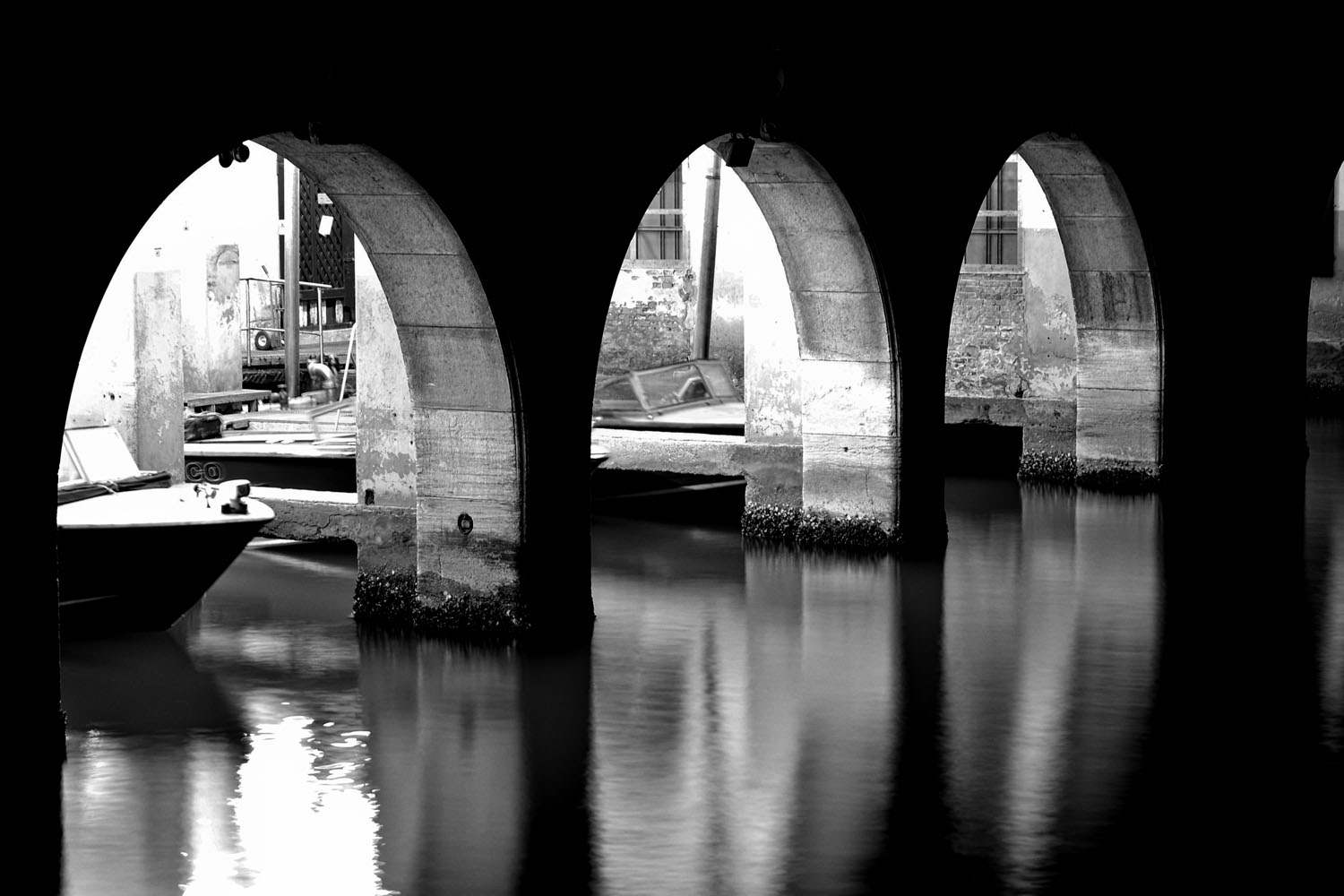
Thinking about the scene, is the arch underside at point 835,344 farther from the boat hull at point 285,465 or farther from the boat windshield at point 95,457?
the boat windshield at point 95,457

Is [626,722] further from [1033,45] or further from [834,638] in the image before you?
[1033,45]

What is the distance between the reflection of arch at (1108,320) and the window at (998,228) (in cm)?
400

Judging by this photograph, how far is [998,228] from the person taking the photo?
18062 mm

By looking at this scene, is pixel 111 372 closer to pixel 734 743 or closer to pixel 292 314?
pixel 734 743

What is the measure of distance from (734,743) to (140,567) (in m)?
3.20

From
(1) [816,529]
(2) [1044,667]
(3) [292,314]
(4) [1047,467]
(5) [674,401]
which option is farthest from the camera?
(3) [292,314]

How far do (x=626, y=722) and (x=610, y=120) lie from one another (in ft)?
8.87

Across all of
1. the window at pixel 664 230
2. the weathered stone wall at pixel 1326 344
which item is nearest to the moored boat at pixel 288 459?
the window at pixel 664 230

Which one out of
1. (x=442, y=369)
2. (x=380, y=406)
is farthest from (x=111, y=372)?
(x=442, y=369)

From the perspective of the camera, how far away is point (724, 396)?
602 inches

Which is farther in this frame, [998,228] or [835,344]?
[998,228]

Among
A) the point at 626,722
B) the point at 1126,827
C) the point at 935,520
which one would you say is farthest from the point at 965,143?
the point at 1126,827

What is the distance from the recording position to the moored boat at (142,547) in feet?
29.9

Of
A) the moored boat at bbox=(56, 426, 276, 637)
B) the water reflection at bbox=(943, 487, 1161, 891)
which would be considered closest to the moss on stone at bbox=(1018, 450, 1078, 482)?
the water reflection at bbox=(943, 487, 1161, 891)
